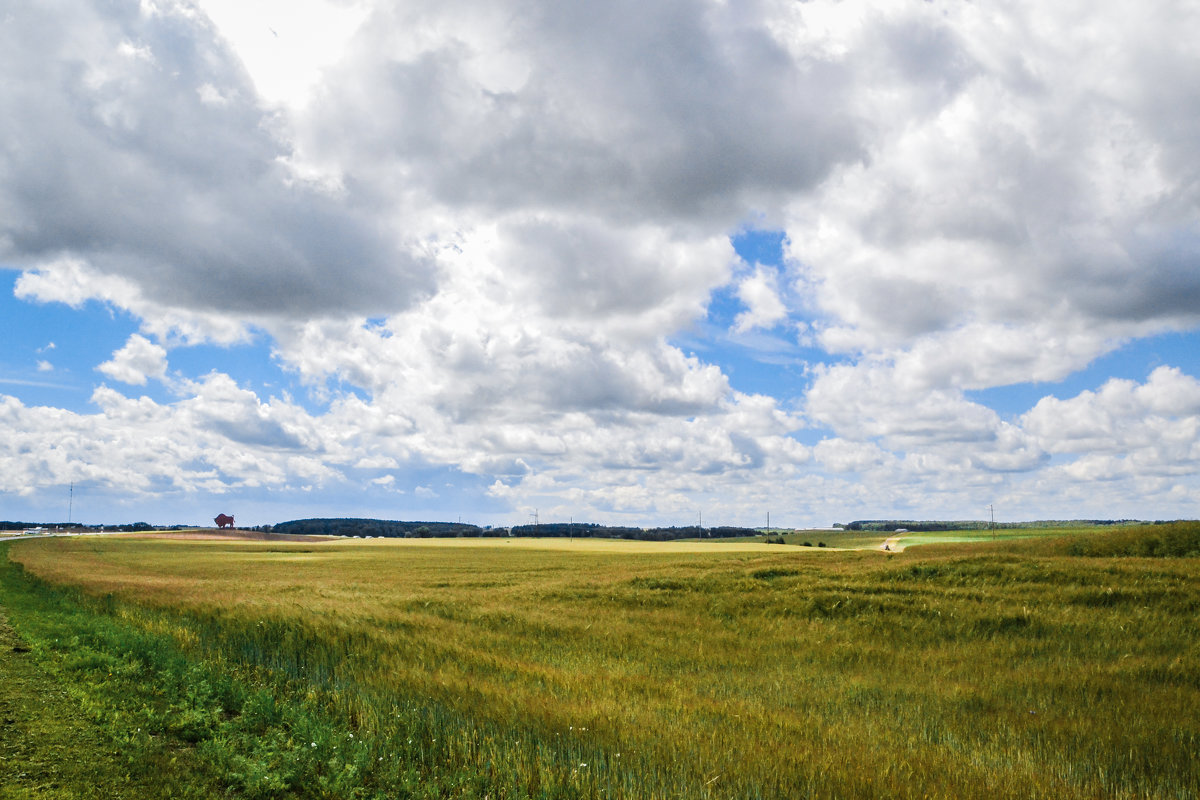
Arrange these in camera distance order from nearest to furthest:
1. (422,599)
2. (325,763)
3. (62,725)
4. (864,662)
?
(325,763), (62,725), (864,662), (422,599)

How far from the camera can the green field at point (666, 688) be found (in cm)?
893

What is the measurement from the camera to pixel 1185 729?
11328 millimetres

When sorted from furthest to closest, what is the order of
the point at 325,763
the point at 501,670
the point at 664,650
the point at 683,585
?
the point at 683,585 < the point at 664,650 < the point at 501,670 < the point at 325,763

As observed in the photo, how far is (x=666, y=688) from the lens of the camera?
1403cm

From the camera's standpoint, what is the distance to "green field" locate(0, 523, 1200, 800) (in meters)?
8.93

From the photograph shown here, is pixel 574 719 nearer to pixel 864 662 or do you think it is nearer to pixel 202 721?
pixel 202 721

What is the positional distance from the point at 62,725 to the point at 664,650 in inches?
509

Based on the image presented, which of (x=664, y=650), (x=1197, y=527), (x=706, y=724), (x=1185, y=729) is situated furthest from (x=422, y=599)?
(x=1197, y=527)

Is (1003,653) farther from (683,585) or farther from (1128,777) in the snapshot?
(683,585)

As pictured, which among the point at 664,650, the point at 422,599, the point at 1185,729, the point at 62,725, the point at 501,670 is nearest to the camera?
the point at 62,725

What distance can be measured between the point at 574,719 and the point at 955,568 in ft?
81.3

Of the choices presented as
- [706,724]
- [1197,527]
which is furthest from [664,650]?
[1197,527]

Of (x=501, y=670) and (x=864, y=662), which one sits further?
(x=864, y=662)

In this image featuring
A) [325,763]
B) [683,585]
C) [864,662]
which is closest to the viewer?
[325,763]
